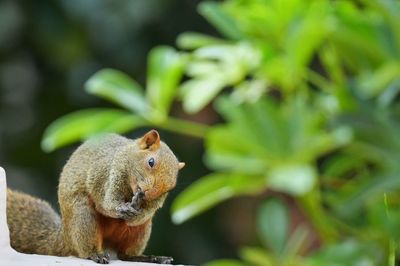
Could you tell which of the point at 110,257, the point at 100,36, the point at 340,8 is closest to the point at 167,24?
the point at 100,36

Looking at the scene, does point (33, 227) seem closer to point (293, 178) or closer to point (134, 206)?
point (134, 206)

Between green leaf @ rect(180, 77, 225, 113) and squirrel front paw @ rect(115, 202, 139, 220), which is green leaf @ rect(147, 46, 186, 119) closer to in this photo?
green leaf @ rect(180, 77, 225, 113)

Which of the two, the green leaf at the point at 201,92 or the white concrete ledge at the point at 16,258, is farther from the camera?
the green leaf at the point at 201,92

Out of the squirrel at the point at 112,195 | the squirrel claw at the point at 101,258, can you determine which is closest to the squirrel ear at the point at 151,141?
the squirrel at the point at 112,195

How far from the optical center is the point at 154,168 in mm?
1354

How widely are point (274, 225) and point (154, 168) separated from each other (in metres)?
1.56

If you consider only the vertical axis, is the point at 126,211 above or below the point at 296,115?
above

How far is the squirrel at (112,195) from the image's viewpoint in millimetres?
1359

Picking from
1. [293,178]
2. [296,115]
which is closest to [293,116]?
[296,115]

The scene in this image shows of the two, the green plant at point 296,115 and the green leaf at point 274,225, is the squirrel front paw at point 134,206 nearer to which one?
the green plant at point 296,115

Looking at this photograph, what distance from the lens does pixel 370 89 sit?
277cm

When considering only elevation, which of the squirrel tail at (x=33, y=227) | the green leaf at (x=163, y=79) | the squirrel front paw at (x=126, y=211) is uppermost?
the squirrel front paw at (x=126, y=211)

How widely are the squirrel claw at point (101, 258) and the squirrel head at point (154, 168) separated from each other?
0.35ft

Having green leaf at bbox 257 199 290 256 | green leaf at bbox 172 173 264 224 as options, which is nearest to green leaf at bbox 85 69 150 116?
green leaf at bbox 172 173 264 224
